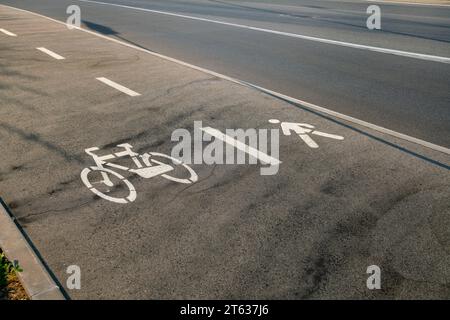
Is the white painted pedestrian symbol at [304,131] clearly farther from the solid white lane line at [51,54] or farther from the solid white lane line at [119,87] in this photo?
the solid white lane line at [51,54]

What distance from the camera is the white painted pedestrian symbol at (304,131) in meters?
6.74

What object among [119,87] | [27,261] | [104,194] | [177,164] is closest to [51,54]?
[119,87]

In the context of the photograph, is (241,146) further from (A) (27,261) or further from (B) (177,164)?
(A) (27,261)

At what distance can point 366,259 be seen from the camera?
4.10 metres

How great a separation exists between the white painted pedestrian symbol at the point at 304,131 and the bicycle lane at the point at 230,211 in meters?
0.12

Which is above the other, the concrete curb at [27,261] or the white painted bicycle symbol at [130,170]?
the white painted bicycle symbol at [130,170]

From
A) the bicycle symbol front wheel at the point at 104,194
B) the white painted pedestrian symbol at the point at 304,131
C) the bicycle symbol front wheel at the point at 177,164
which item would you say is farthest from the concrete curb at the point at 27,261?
the white painted pedestrian symbol at the point at 304,131

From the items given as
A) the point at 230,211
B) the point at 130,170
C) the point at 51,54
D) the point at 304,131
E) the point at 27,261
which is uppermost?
the point at 51,54

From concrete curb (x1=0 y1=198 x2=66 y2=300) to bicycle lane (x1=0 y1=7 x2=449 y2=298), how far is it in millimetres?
134

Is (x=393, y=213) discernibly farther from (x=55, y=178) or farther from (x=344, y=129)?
(x=55, y=178)

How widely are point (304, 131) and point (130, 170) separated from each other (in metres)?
3.11

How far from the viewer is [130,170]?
582 centimetres

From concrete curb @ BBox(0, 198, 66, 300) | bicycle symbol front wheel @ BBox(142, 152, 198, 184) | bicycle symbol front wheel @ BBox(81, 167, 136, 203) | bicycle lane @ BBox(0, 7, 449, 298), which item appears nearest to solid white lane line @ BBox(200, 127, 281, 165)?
bicycle lane @ BBox(0, 7, 449, 298)

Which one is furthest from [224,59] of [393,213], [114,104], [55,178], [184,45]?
[393,213]
